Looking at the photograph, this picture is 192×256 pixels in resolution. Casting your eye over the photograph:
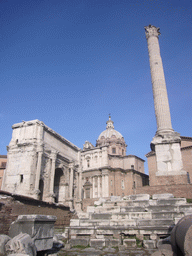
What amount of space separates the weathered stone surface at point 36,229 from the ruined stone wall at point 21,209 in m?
2.25

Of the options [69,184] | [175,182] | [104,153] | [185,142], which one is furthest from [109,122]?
[175,182]

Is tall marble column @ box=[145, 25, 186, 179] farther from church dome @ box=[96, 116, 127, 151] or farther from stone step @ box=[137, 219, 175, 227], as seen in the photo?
church dome @ box=[96, 116, 127, 151]

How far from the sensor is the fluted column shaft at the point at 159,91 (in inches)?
732

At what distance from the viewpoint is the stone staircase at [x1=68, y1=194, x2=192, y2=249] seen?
27.9 ft

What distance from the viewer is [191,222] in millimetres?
4617

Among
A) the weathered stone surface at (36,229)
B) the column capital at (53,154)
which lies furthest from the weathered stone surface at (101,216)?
the column capital at (53,154)

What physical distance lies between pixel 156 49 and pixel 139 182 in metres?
37.0

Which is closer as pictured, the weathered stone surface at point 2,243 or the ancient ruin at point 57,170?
the weathered stone surface at point 2,243

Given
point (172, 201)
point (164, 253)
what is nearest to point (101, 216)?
point (172, 201)

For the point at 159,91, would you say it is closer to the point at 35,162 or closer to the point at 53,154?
the point at 35,162

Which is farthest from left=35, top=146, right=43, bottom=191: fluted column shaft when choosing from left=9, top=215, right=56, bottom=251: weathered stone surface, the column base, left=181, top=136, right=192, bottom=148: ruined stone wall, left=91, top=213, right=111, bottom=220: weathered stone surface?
left=181, top=136, right=192, bottom=148: ruined stone wall

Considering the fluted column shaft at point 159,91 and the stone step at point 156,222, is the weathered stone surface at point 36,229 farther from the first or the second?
the fluted column shaft at point 159,91

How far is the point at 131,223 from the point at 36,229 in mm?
4707

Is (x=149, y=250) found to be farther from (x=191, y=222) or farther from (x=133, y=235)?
(x=191, y=222)
